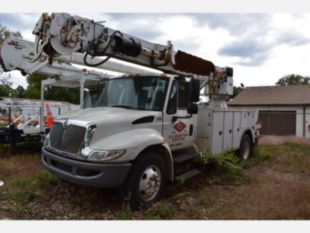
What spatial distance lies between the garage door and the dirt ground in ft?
46.1

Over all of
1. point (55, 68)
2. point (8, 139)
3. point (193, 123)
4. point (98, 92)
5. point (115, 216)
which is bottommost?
point (115, 216)

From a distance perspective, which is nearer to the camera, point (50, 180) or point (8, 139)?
point (50, 180)

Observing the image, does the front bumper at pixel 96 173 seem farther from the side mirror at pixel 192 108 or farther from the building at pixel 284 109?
the building at pixel 284 109

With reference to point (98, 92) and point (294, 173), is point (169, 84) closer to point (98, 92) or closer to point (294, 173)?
point (98, 92)

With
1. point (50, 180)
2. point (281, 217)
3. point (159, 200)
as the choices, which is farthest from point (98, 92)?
point (281, 217)

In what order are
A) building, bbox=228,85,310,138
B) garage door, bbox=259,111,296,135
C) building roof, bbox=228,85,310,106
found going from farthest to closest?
building roof, bbox=228,85,310,106 < garage door, bbox=259,111,296,135 < building, bbox=228,85,310,138

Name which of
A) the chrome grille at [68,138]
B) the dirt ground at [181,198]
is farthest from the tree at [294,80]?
the chrome grille at [68,138]

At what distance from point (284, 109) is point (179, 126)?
56.3 feet

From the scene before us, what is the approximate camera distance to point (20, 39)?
696 cm

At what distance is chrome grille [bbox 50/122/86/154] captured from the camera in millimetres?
4199

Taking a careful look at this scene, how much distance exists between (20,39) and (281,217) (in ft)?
A: 22.6

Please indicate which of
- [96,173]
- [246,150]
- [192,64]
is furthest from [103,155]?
[246,150]

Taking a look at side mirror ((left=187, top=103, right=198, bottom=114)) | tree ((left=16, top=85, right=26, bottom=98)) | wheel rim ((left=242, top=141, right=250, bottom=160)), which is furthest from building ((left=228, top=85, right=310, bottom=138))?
tree ((left=16, top=85, right=26, bottom=98))

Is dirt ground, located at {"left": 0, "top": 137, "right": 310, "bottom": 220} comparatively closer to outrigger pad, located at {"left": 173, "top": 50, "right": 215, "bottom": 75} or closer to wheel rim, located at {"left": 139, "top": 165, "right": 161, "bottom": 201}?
wheel rim, located at {"left": 139, "top": 165, "right": 161, "bottom": 201}
